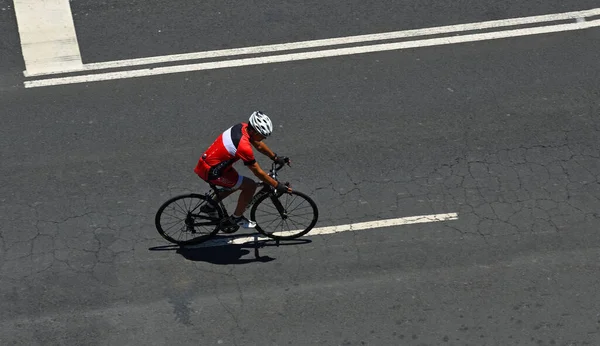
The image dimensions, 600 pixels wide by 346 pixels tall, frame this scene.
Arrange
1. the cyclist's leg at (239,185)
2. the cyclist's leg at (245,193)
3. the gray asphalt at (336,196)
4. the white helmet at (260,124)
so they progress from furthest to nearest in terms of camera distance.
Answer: the cyclist's leg at (245,193)
the cyclist's leg at (239,185)
the gray asphalt at (336,196)
the white helmet at (260,124)

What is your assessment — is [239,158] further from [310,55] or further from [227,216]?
[310,55]

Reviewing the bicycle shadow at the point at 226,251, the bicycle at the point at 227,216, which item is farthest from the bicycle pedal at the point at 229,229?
the bicycle shadow at the point at 226,251

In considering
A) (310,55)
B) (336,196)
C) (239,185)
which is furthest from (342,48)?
(239,185)

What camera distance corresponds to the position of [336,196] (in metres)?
10.1

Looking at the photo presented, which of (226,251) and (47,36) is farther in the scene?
(47,36)

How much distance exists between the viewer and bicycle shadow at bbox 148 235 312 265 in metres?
9.55

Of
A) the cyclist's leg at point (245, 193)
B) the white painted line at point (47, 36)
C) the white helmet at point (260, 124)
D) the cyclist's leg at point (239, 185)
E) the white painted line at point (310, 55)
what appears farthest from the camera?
the white painted line at point (47, 36)

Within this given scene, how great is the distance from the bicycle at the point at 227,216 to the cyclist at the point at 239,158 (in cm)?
8

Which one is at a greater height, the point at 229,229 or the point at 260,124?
the point at 260,124

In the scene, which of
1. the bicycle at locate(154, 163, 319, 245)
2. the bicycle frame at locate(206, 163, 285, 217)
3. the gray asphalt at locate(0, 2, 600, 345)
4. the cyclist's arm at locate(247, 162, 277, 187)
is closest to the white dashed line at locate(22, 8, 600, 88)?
the gray asphalt at locate(0, 2, 600, 345)

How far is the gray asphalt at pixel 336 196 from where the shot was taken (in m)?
8.91

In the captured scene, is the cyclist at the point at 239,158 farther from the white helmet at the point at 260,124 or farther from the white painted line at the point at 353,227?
the white painted line at the point at 353,227

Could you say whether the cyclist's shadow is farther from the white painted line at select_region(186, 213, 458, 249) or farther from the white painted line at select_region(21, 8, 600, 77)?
the white painted line at select_region(21, 8, 600, 77)

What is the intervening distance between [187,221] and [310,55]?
3.51m
